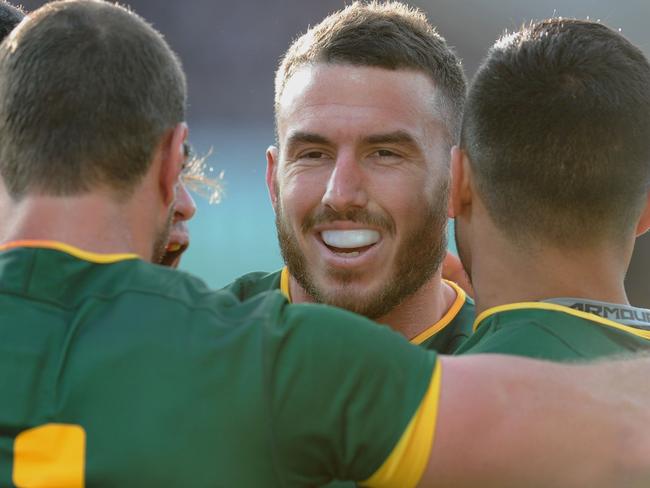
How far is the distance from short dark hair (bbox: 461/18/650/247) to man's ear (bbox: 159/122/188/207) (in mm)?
650

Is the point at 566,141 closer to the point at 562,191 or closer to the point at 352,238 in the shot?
the point at 562,191

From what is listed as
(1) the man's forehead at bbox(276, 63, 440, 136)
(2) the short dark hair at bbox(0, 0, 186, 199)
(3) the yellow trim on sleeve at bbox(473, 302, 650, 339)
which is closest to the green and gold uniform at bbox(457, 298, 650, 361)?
(3) the yellow trim on sleeve at bbox(473, 302, 650, 339)

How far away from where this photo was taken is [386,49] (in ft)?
9.23

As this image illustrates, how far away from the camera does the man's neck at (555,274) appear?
189 centimetres

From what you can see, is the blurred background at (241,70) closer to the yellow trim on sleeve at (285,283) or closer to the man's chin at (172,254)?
the yellow trim on sleeve at (285,283)

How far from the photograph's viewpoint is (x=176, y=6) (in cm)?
998

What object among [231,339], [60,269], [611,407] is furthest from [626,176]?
[60,269]

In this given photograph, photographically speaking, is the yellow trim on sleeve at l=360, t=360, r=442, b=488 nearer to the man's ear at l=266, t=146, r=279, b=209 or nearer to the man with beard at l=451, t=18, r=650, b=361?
the man with beard at l=451, t=18, r=650, b=361

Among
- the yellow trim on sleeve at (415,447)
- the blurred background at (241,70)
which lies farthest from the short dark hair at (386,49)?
the blurred background at (241,70)

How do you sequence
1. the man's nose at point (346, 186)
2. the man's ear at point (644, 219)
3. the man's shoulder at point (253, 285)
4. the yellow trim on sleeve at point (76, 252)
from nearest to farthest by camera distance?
1. the yellow trim on sleeve at point (76, 252)
2. the man's ear at point (644, 219)
3. the man's nose at point (346, 186)
4. the man's shoulder at point (253, 285)

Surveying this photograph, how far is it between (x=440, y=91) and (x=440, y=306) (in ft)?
2.19

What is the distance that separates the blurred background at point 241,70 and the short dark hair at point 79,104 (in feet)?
25.8

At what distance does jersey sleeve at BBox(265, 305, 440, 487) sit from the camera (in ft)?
4.84

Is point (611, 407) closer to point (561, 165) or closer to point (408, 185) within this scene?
point (561, 165)
